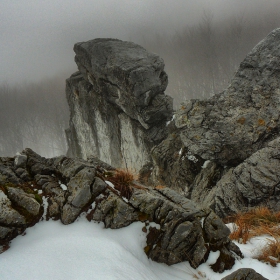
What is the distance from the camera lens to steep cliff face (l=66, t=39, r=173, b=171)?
16.9 metres

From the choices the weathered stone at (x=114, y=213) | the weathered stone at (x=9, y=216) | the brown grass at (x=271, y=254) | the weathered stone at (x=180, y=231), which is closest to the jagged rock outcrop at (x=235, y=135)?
the brown grass at (x=271, y=254)

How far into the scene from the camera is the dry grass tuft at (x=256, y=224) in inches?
215

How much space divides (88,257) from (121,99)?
15679 millimetres

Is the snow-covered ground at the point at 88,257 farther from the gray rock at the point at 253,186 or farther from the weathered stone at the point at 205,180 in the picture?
the weathered stone at the point at 205,180

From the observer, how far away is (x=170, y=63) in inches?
2287

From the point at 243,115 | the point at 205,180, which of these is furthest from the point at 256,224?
the point at 243,115

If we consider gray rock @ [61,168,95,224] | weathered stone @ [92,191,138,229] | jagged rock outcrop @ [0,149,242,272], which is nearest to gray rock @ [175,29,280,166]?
jagged rock outcrop @ [0,149,242,272]

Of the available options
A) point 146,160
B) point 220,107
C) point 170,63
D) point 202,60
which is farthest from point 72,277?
point 170,63

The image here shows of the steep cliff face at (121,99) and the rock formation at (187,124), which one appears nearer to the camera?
the rock formation at (187,124)

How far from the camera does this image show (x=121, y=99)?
18.2 meters

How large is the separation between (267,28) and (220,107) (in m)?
51.3

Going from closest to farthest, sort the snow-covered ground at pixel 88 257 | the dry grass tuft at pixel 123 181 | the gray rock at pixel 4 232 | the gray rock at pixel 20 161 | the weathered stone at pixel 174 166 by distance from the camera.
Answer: the snow-covered ground at pixel 88 257 → the gray rock at pixel 4 232 → the dry grass tuft at pixel 123 181 → the gray rock at pixel 20 161 → the weathered stone at pixel 174 166

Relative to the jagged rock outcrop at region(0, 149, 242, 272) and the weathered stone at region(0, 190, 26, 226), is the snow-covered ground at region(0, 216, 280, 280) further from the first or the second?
the weathered stone at region(0, 190, 26, 226)

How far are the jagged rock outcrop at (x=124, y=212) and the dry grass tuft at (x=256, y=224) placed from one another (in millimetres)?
1105
